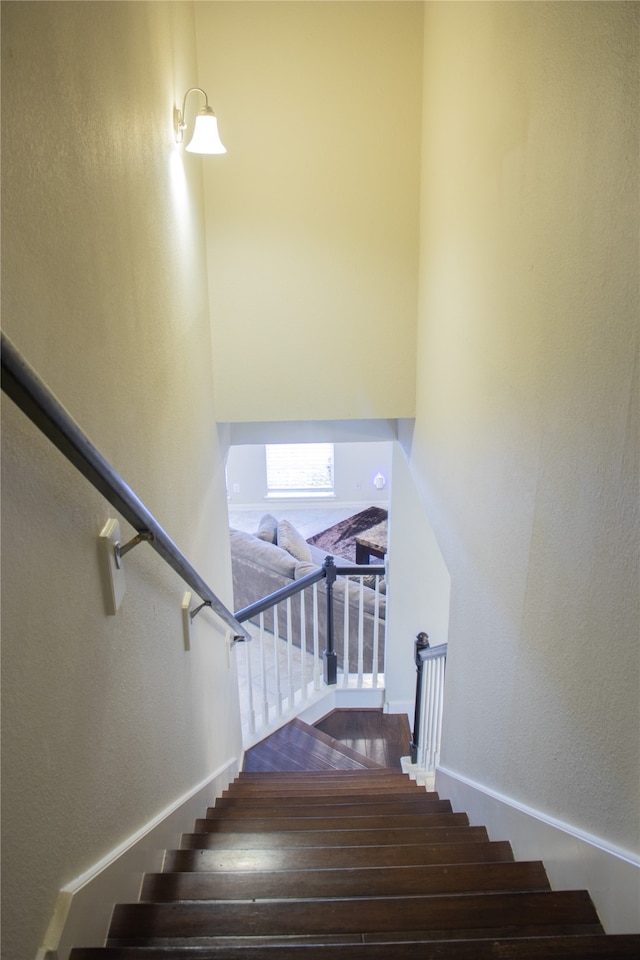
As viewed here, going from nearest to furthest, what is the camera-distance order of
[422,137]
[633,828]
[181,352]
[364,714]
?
[633,828] < [181,352] < [422,137] < [364,714]

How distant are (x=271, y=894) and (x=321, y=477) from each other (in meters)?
8.27

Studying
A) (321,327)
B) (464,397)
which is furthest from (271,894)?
(321,327)

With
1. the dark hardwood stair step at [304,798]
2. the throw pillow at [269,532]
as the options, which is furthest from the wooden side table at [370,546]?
the dark hardwood stair step at [304,798]

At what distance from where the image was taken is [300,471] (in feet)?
31.6

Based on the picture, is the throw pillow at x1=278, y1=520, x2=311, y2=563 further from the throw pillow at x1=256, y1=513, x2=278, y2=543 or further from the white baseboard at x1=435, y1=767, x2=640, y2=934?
the white baseboard at x1=435, y1=767, x2=640, y2=934

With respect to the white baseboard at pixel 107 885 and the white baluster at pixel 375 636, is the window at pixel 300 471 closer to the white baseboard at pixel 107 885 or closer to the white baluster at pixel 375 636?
the white baluster at pixel 375 636

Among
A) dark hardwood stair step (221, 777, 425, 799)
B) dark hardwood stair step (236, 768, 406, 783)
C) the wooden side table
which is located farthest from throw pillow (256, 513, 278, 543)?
dark hardwood stair step (221, 777, 425, 799)

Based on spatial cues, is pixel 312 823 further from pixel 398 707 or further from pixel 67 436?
pixel 398 707

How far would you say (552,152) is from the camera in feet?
4.43

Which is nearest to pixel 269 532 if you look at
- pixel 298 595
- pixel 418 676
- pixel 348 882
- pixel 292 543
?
pixel 292 543

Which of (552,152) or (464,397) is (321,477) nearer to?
(464,397)

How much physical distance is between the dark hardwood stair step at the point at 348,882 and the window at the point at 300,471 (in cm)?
800

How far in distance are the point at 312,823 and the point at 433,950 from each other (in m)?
0.96

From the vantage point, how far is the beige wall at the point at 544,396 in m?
1.11
